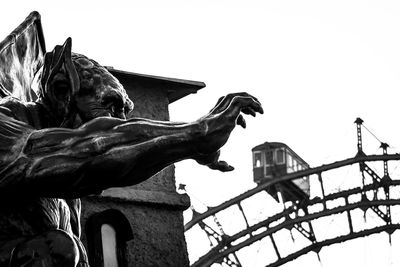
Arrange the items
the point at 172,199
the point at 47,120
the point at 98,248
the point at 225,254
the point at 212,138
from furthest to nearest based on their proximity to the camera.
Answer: the point at 225,254 → the point at 172,199 → the point at 98,248 → the point at 47,120 → the point at 212,138

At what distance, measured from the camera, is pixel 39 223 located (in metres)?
5.21

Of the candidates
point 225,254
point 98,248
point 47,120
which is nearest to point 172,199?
point 98,248

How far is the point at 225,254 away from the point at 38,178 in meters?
32.3

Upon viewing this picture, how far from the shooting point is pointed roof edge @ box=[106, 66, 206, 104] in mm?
11752

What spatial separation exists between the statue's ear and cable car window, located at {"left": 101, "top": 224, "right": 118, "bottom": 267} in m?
4.42

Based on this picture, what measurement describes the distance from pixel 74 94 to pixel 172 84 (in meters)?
7.03

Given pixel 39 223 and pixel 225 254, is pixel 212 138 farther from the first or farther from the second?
pixel 225 254

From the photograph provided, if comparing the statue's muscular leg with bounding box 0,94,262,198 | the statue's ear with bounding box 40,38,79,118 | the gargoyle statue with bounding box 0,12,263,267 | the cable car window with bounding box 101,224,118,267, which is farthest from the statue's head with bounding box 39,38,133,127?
the cable car window with bounding box 101,224,118,267

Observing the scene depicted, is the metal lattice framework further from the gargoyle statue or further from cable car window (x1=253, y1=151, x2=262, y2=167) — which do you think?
the gargoyle statue

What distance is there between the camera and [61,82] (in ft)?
17.8

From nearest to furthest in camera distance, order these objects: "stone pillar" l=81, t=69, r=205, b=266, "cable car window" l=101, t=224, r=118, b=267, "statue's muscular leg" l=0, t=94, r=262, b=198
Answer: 1. "statue's muscular leg" l=0, t=94, r=262, b=198
2. "cable car window" l=101, t=224, r=118, b=267
3. "stone pillar" l=81, t=69, r=205, b=266

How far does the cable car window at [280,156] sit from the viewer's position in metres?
44.7

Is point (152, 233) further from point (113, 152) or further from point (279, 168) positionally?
point (279, 168)

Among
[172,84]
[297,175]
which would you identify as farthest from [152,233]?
[297,175]
